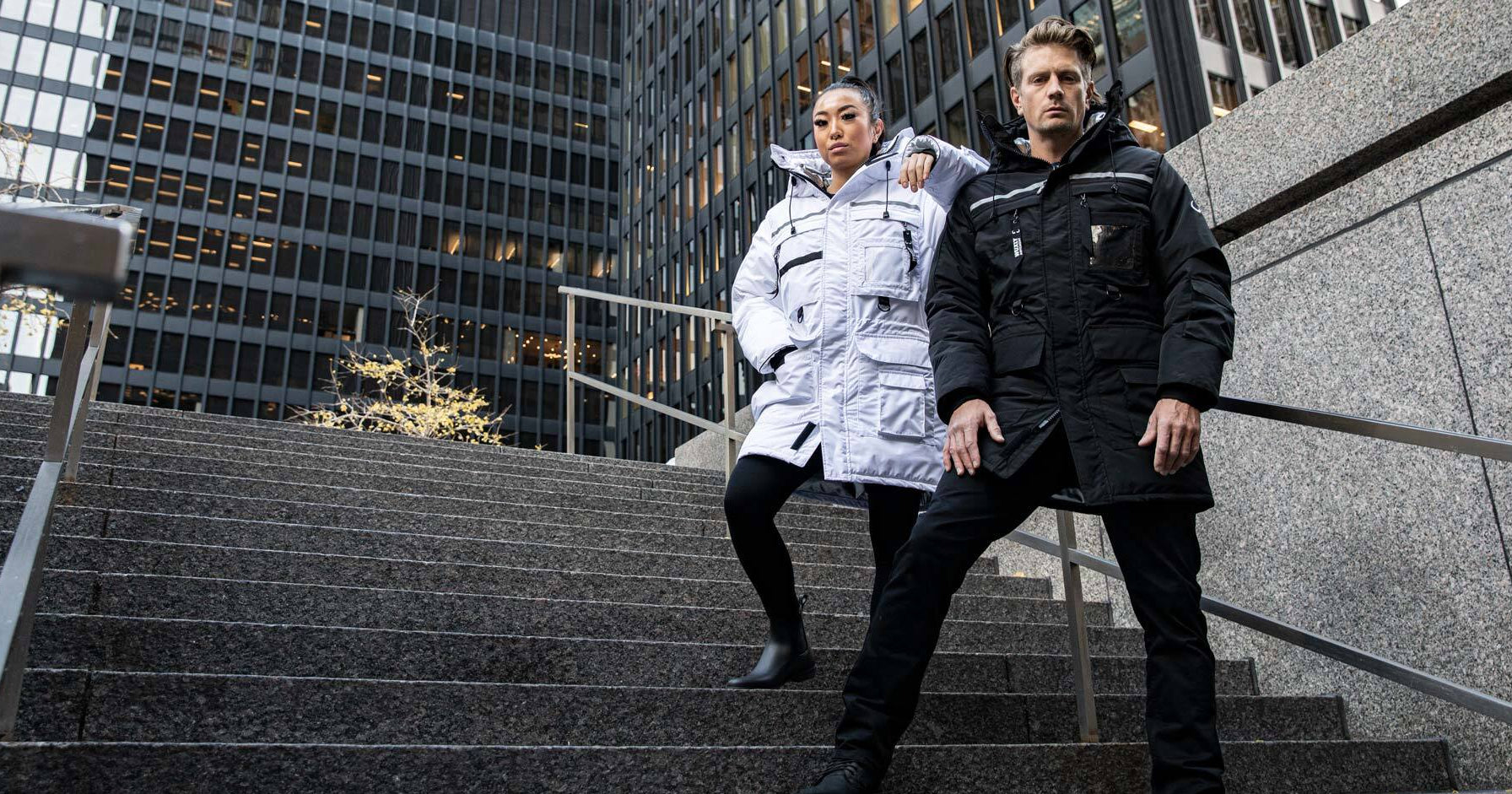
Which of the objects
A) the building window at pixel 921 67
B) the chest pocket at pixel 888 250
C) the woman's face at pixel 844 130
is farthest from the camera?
the building window at pixel 921 67

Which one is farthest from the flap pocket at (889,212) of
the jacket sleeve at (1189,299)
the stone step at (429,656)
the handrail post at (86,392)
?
the handrail post at (86,392)

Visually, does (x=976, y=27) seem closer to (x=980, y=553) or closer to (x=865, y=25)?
(x=865, y=25)

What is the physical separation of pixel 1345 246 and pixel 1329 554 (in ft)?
4.07

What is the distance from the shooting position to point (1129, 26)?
79.1 feet

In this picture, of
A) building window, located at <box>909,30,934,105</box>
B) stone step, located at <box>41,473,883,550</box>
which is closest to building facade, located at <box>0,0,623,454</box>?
building window, located at <box>909,30,934,105</box>

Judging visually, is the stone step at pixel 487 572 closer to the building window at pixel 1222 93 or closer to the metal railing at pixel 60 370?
the metal railing at pixel 60 370

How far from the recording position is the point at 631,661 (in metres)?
3.46

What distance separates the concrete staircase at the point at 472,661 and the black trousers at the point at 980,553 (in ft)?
1.00

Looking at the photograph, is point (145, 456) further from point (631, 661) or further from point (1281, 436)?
point (1281, 436)

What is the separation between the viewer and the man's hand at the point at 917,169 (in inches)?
116

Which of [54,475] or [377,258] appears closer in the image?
[54,475]

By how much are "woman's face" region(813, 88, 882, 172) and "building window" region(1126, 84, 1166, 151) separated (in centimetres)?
2135

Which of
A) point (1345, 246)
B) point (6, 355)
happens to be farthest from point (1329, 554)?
point (6, 355)

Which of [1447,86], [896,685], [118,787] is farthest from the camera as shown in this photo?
[1447,86]
